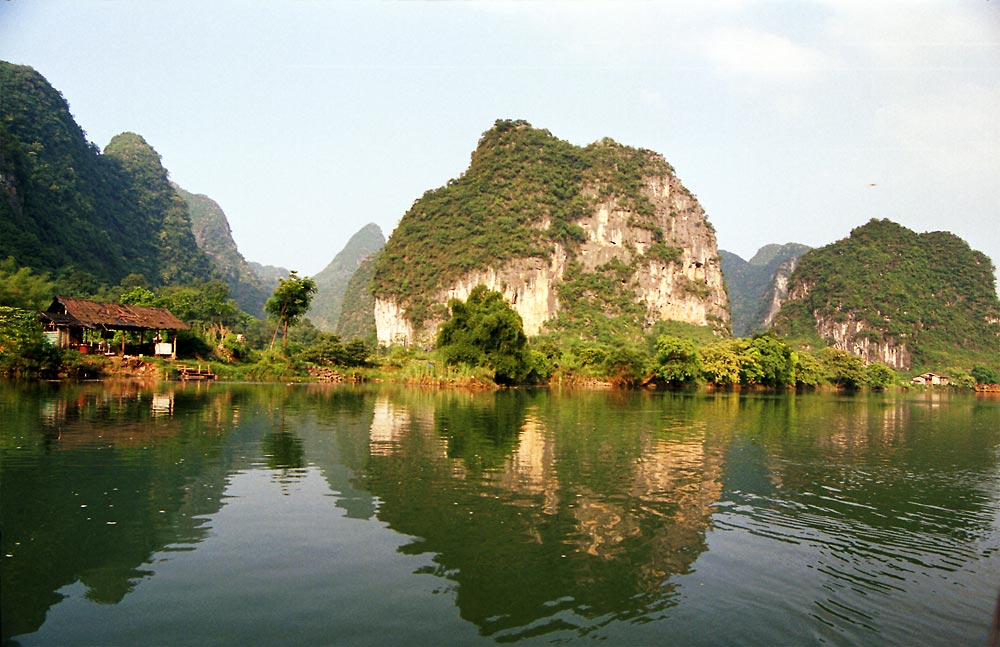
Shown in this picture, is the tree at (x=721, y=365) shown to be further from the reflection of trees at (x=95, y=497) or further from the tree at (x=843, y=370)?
the reflection of trees at (x=95, y=497)

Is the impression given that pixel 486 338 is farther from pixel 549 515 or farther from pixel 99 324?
pixel 549 515

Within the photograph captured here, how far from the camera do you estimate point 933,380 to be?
113 meters

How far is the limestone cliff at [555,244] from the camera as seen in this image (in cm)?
11350

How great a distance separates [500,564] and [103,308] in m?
44.0

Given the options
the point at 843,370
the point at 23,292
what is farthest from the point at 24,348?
the point at 843,370

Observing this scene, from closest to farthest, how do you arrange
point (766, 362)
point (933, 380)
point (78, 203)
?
point (766, 362)
point (78, 203)
point (933, 380)

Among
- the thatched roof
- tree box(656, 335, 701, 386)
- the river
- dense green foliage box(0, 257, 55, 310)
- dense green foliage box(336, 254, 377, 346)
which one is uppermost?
dense green foliage box(336, 254, 377, 346)

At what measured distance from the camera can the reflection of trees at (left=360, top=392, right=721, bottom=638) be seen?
700cm

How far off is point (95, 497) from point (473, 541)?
19.8ft

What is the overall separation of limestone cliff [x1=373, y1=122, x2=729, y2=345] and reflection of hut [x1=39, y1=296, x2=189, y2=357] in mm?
62768

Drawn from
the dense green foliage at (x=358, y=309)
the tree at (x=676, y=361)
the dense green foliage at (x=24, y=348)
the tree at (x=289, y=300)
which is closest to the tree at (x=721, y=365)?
the tree at (x=676, y=361)

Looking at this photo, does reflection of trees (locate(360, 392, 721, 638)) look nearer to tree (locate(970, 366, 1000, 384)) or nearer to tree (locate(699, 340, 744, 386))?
tree (locate(699, 340, 744, 386))

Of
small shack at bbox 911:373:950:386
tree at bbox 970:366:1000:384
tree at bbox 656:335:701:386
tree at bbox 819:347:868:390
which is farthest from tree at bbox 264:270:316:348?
tree at bbox 970:366:1000:384

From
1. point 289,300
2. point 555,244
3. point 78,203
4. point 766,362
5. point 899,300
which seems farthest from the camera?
A: point 899,300
